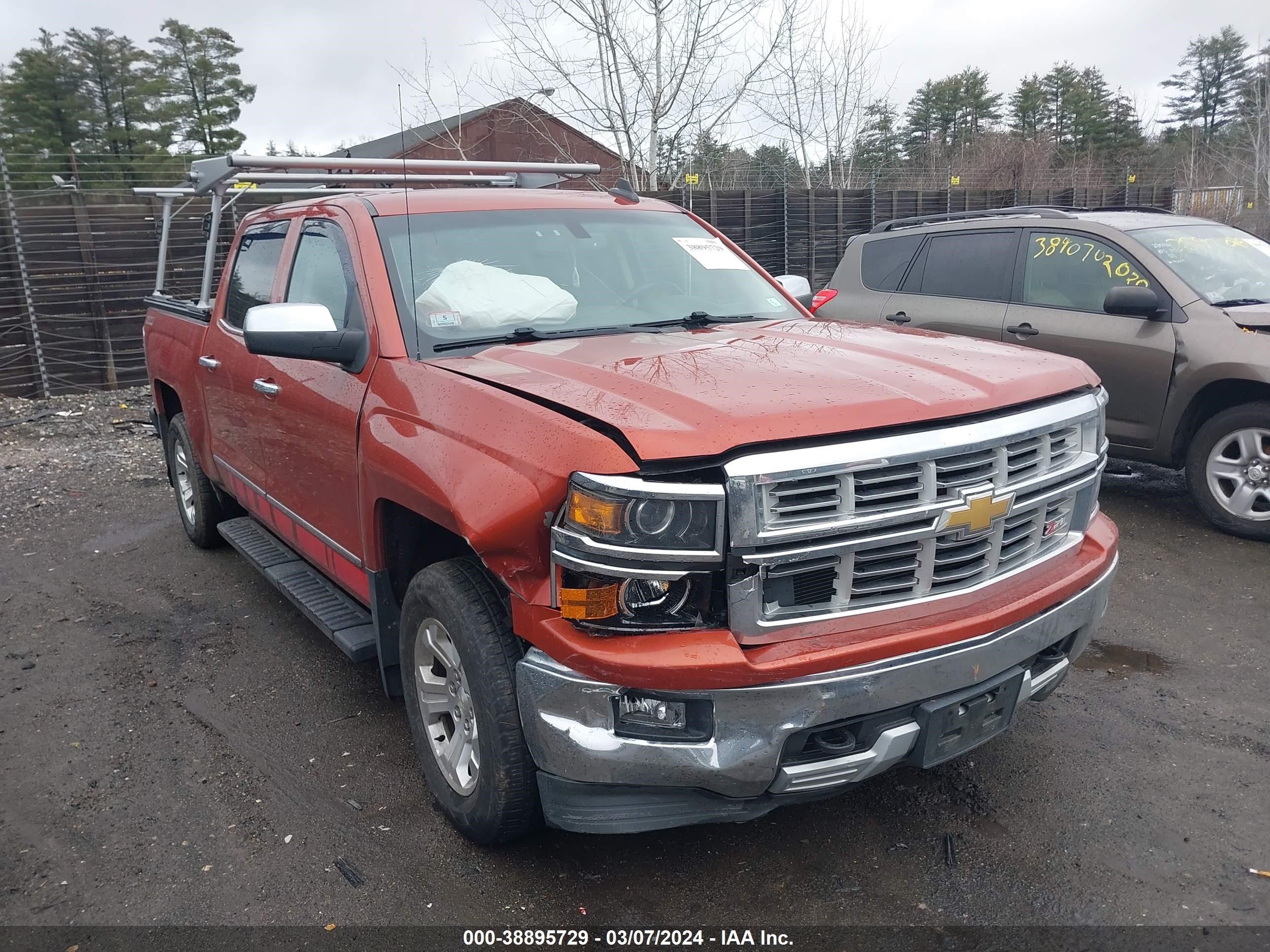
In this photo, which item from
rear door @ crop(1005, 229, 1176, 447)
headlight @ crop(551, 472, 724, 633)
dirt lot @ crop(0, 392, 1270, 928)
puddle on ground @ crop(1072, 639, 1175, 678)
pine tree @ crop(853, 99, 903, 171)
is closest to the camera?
headlight @ crop(551, 472, 724, 633)

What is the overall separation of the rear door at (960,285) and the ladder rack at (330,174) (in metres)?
2.88

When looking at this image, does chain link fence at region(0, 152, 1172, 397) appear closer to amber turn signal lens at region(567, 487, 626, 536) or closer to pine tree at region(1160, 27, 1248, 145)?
amber turn signal lens at region(567, 487, 626, 536)

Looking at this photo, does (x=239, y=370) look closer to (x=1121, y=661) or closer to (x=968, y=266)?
(x=1121, y=661)

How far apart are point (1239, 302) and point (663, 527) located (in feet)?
16.9

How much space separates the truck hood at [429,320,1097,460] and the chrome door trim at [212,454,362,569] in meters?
0.89

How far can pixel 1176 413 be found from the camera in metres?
5.79

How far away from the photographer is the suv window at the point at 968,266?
22.4 feet

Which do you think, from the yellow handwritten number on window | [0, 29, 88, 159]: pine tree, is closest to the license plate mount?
the yellow handwritten number on window

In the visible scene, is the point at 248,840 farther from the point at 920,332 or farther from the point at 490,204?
the point at 920,332

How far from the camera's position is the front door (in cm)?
340

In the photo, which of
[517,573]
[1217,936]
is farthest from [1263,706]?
[517,573]

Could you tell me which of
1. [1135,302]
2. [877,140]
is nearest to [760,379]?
[1135,302]

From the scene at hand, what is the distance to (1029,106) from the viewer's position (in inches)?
2039

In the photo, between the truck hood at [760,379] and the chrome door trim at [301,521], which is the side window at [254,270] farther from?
the truck hood at [760,379]
